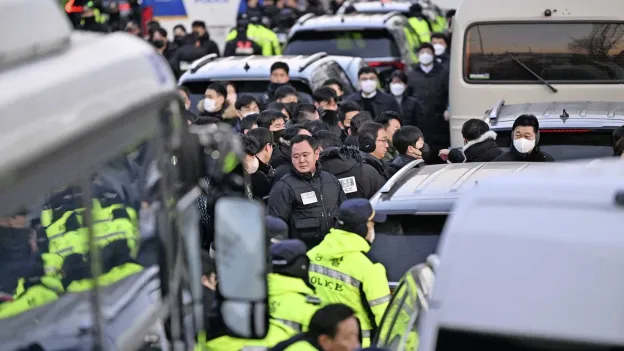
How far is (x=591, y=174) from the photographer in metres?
3.85

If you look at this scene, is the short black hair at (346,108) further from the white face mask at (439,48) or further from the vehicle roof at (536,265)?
the vehicle roof at (536,265)

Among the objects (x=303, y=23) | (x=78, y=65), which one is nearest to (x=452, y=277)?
(x=78, y=65)

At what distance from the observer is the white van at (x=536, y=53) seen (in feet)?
42.6

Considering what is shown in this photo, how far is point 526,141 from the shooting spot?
948 cm

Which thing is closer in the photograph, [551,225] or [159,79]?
[551,225]

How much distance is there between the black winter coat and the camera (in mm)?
8484

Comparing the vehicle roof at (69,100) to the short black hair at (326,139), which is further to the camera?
A: the short black hair at (326,139)

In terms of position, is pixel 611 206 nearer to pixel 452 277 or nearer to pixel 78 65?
pixel 452 277

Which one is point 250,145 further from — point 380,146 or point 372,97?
point 372,97

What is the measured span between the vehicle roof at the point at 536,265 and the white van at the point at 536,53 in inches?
376

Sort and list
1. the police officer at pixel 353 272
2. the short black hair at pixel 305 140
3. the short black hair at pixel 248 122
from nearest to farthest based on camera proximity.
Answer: the police officer at pixel 353 272
the short black hair at pixel 305 140
the short black hair at pixel 248 122

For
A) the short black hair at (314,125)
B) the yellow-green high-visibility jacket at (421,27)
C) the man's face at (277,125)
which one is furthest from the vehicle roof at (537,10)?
the yellow-green high-visibility jacket at (421,27)

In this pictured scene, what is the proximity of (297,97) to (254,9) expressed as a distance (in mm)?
11352

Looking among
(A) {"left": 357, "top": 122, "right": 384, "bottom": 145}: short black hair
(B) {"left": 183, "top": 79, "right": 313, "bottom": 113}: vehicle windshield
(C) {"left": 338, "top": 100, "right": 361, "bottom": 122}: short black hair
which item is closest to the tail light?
(B) {"left": 183, "top": 79, "right": 313, "bottom": 113}: vehicle windshield
